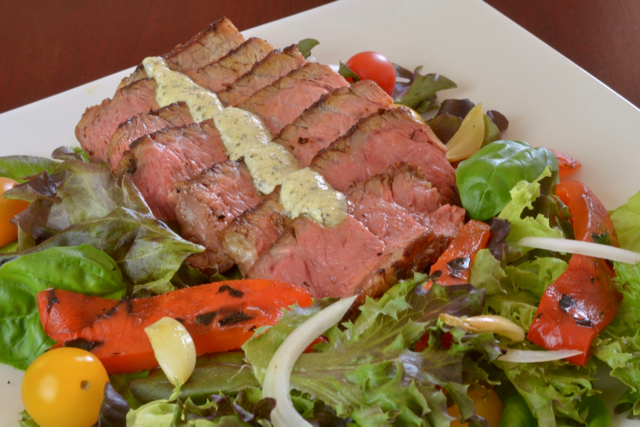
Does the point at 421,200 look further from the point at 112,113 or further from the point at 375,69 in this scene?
the point at 112,113

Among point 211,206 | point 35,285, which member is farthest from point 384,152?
point 35,285

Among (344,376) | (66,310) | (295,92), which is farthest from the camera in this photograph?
(295,92)

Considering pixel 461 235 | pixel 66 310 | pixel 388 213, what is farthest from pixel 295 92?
pixel 66 310

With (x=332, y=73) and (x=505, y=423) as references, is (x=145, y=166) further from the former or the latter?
(x=505, y=423)

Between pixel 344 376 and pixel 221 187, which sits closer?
pixel 344 376

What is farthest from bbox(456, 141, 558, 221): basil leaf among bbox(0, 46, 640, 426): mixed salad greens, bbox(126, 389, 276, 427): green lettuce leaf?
bbox(126, 389, 276, 427): green lettuce leaf

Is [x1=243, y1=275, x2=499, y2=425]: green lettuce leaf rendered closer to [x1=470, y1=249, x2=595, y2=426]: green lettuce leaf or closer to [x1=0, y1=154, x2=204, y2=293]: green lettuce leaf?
[x1=470, y1=249, x2=595, y2=426]: green lettuce leaf

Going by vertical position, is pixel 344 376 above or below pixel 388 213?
below
